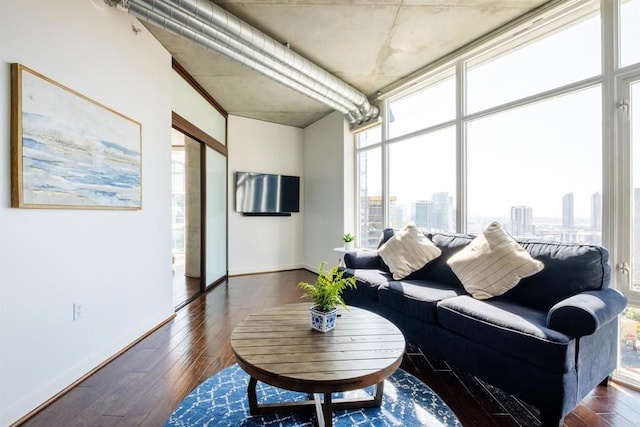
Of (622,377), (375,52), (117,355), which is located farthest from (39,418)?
(375,52)

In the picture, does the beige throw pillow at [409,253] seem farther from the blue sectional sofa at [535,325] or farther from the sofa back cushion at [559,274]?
the sofa back cushion at [559,274]

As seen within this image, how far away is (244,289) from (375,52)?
3.66 m

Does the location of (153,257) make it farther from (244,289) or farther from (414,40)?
(414,40)

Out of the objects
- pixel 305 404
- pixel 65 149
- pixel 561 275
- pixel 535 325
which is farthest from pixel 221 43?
pixel 561 275

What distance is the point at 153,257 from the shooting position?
2.86m

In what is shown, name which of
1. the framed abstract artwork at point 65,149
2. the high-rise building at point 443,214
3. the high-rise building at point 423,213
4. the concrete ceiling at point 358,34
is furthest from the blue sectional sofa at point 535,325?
the framed abstract artwork at point 65,149

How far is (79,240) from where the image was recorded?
2.00 m

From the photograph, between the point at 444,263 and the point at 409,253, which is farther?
the point at 409,253

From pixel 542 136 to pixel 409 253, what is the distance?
1.59m

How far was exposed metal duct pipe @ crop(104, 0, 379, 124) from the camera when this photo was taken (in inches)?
84.6

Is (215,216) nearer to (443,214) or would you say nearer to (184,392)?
(184,392)

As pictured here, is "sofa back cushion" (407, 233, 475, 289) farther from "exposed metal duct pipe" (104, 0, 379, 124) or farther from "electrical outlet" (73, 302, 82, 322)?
"electrical outlet" (73, 302, 82, 322)

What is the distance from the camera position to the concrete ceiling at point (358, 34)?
8.07 ft

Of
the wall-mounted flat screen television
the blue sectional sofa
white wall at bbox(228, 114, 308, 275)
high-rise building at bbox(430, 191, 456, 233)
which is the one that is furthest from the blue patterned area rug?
the wall-mounted flat screen television
